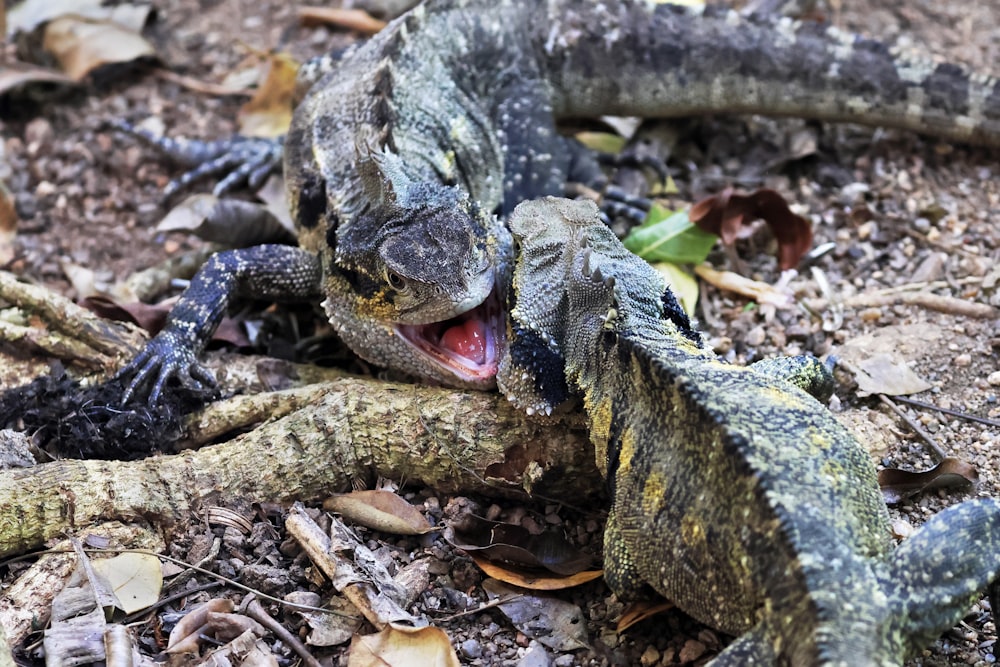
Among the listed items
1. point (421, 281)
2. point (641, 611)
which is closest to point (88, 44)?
point (421, 281)

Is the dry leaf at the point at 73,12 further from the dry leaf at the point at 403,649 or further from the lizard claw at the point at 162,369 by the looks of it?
the dry leaf at the point at 403,649

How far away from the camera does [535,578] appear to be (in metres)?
3.78

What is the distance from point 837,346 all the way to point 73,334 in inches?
150

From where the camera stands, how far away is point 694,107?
21.3 feet

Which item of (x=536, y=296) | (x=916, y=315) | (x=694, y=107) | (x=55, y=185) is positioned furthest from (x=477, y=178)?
(x=55, y=185)

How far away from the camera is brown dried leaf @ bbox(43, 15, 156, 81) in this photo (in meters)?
7.17

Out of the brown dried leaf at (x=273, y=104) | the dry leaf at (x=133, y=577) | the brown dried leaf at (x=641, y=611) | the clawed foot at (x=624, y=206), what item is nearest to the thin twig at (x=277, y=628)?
the dry leaf at (x=133, y=577)

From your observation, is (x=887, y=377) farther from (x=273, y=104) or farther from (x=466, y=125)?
(x=273, y=104)

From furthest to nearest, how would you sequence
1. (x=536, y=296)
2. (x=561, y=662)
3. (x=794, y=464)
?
1. (x=536, y=296)
2. (x=561, y=662)
3. (x=794, y=464)

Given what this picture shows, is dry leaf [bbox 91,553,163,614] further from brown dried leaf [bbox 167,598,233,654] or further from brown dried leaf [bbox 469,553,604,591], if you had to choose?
brown dried leaf [bbox 469,553,604,591]

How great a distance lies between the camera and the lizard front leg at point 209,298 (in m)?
4.61

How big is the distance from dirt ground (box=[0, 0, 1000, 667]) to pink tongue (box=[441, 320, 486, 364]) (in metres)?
0.63

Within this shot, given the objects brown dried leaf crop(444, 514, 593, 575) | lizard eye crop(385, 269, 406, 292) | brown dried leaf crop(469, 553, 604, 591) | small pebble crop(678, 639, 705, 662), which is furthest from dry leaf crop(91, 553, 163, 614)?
small pebble crop(678, 639, 705, 662)

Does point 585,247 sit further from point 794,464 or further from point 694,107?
point 694,107
